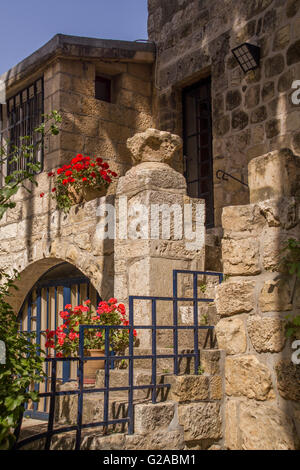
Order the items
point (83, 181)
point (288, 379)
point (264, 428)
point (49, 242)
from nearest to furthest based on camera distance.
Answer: point (288, 379) → point (264, 428) → point (83, 181) → point (49, 242)

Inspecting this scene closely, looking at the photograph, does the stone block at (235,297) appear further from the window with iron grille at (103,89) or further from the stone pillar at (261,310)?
the window with iron grille at (103,89)

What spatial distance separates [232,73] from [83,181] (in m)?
2.11

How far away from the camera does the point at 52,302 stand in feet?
24.6

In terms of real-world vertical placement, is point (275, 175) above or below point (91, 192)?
below

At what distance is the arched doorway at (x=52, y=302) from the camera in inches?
277

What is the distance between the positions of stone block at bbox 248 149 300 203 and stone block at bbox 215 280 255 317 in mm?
564

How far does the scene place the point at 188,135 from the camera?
301 inches

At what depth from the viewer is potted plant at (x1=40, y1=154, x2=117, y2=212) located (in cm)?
612

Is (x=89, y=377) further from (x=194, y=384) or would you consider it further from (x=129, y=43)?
(x=129, y=43)

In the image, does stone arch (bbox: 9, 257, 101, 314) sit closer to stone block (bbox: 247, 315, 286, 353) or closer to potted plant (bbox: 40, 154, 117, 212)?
potted plant (bbox: 40, 154, 117, 212)

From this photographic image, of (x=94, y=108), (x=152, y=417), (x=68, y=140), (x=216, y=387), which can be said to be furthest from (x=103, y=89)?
(x=152, y=417)

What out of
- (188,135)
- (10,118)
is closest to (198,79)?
(188,135)

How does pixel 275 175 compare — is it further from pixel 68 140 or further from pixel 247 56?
pixel 68 140

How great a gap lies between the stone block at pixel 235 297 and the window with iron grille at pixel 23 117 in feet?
13.1
